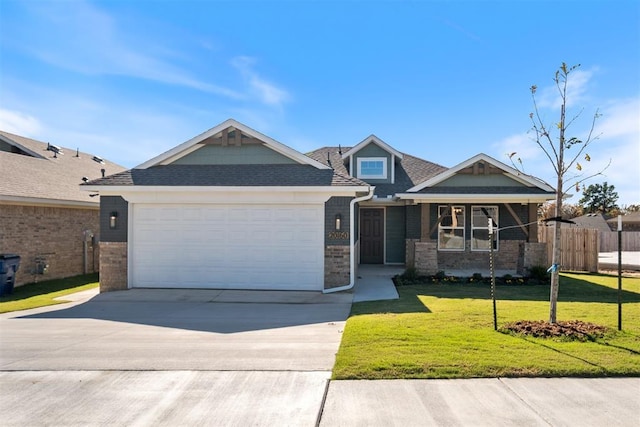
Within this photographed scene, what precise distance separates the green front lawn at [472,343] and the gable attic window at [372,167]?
7833 mm

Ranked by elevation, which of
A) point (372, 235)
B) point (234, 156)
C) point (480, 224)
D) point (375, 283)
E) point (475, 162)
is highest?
point (475, 162)

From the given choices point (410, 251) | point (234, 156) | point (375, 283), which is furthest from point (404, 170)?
point (234, 156)

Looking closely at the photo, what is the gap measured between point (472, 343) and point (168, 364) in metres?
4.32

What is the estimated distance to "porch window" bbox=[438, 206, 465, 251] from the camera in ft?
48.2

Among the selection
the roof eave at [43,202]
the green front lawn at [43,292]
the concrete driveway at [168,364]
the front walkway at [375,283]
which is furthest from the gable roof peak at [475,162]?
the roof eave at [43,202]

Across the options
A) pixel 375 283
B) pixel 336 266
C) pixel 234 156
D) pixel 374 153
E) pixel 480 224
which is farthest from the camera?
pixel 374 153

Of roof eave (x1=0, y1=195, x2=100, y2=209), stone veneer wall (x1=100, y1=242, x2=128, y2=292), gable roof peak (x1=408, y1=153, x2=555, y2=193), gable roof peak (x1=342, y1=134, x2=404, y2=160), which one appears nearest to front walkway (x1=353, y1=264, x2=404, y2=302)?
gable roof peak (x1=408, y1=153, x2=555, y2=193)

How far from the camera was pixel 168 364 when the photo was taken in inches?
207

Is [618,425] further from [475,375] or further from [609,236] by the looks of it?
[609,236]

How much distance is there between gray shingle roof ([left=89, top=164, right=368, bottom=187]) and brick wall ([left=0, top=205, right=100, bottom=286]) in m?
3.72

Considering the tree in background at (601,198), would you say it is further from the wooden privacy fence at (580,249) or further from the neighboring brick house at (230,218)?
the neighboring brick house at (230,218)

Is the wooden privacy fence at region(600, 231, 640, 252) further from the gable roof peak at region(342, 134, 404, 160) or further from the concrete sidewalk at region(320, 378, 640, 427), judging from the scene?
the concrete sidewalk at region(320, 378, 640, 427)

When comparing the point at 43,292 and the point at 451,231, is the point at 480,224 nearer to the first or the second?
the point at 451,231

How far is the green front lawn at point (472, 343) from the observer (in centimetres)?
477
